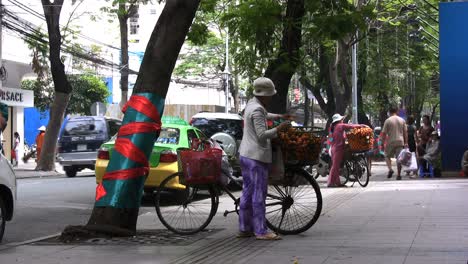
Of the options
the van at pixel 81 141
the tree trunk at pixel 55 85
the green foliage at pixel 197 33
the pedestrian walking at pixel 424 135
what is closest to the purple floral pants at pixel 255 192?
the green foliage at pixel 197 33

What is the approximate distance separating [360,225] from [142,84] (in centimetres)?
337

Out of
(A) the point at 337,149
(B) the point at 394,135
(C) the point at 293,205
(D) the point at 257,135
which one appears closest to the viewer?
(D) the point at 257,135

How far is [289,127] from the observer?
797cm

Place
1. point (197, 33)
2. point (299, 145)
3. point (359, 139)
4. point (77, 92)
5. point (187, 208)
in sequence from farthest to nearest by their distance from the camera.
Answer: point (77, 92)
point (359, 139)
point (197, 33)
point (187, 208)
point (299, 145)

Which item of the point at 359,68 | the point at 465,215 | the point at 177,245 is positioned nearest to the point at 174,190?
the point at 177,245

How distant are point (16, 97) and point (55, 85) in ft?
21.5

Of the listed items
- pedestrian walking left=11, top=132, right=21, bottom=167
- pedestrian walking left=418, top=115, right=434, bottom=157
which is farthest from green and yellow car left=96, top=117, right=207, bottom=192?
pedestrian walking left=11, top=132, right=21, bottom=167

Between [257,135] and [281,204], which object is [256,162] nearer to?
[257,135]

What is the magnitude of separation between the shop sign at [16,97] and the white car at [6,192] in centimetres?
2144

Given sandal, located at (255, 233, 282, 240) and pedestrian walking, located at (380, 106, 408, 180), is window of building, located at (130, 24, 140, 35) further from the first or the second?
sandal, located at (255, 233, 282, 240)

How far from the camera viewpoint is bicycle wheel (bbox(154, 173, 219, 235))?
8.41 m

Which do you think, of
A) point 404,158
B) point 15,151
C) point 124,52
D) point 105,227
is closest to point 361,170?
point 404,158

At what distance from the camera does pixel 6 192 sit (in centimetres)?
800

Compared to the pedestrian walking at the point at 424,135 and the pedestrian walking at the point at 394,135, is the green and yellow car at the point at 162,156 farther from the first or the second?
the pedestrian walking at the point at 424,135
